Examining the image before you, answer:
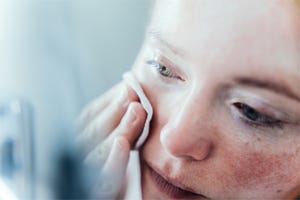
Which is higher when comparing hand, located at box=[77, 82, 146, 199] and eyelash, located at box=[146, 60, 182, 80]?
eyelash, located at box=[146, 60, 182, 80]

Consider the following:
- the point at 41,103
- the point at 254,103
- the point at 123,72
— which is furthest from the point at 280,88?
the point at 41,103

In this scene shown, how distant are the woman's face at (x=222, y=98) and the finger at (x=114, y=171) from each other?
19 mm

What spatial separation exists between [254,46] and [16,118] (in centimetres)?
27

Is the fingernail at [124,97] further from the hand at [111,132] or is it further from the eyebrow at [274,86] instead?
the eyebrow at [274,86]

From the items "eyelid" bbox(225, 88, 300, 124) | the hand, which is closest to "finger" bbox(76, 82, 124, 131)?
the hand

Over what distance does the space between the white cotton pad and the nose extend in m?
0.02

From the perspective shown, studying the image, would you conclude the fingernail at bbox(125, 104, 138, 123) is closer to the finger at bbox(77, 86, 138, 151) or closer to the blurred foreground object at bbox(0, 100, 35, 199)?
the finger at bbox(77, 86, 138, 151)

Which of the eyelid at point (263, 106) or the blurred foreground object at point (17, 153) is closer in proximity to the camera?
the eyelid at point (263, 106)

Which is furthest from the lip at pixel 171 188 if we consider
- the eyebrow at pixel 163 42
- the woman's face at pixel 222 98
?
the eyebrow at pixel 163 42

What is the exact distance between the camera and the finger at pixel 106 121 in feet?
1.53

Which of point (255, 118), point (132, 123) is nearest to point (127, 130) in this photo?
point (132, 123)

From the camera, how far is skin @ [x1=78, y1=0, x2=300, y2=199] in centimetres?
40

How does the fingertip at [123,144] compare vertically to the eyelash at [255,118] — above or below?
below

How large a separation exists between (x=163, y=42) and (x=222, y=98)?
7 cm
